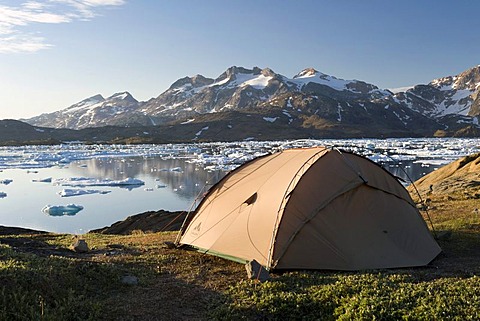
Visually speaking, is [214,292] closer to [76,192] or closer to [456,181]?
[456,181]

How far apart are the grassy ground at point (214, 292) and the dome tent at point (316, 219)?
18.8 inches

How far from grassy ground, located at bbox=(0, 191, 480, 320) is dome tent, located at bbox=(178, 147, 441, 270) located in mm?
478

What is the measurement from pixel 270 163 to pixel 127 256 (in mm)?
4684

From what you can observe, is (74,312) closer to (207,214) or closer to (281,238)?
(281,238)

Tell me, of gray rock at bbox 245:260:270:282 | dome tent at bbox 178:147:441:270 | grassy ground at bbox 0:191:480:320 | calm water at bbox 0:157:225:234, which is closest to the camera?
grassy ground at bbox 0:191:480:320

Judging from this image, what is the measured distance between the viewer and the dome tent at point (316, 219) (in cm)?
1052

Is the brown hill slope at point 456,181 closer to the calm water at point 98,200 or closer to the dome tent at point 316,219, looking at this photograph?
the dome tent at point 316,219

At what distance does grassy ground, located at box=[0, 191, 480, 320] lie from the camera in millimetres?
7348

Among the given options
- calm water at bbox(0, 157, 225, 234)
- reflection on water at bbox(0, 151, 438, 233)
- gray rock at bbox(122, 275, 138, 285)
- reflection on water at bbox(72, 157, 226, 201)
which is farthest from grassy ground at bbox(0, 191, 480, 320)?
reflection on water at bbox(72, 157, 226, 201)

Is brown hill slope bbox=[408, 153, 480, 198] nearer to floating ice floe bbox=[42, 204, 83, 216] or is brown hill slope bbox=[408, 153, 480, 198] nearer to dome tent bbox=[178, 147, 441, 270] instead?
dome tent bbox=[178, 147, 441, 270]

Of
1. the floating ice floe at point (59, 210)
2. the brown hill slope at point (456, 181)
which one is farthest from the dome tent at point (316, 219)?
the floating ice floe at point (59, 210)

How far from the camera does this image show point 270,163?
1278cm

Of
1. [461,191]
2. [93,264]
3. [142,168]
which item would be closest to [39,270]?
[93,264]

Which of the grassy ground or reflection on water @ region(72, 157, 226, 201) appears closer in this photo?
the grassy ground
